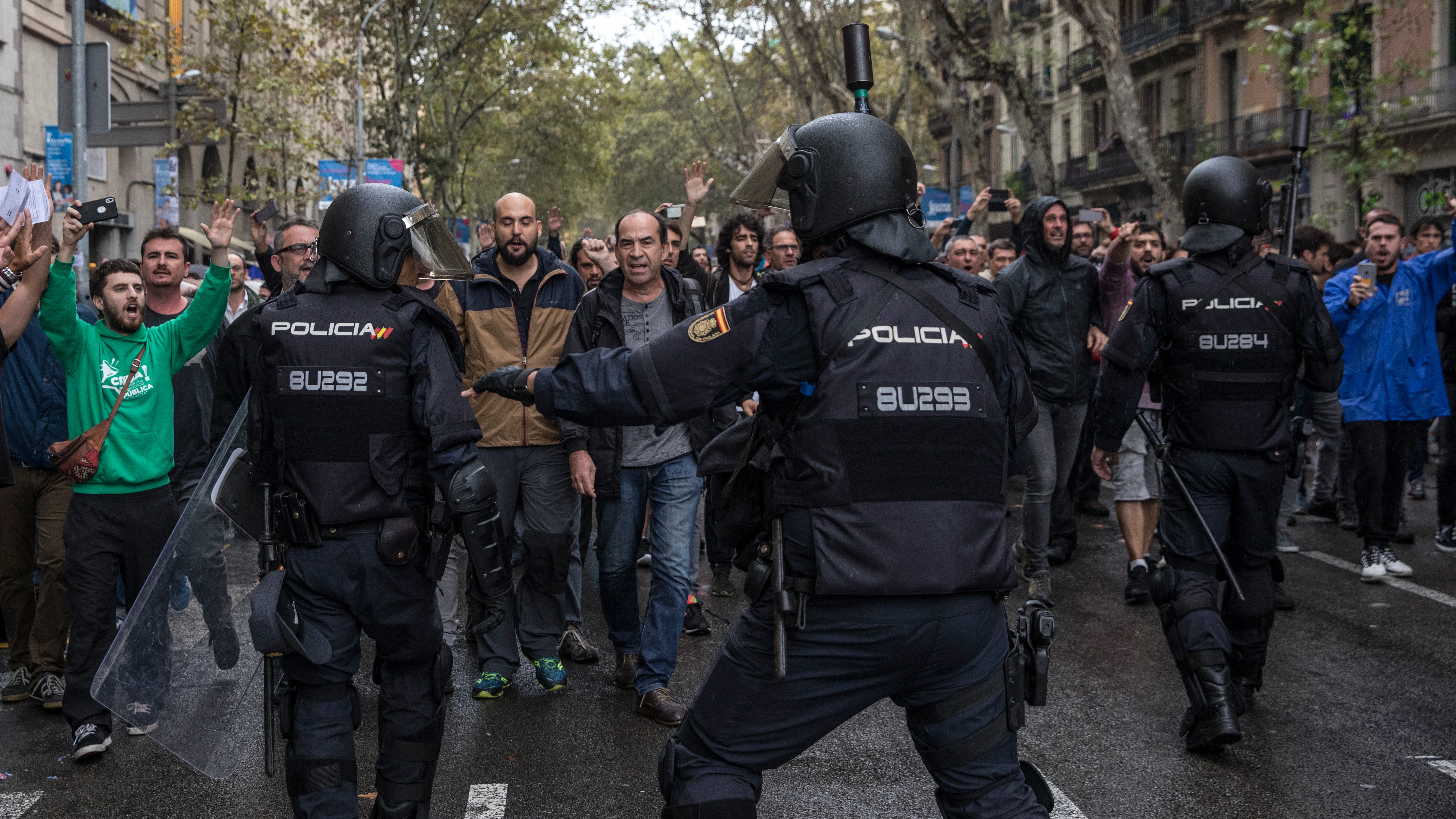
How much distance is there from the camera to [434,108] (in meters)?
41.3

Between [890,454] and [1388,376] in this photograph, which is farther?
[1388,376]

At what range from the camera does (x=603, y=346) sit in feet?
18.3

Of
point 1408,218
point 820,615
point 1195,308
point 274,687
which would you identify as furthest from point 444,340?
point 1408,218

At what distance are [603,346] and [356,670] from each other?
6.79 feet

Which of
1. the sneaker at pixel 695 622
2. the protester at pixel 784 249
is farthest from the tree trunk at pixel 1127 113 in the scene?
the sneaker at pixel 695 622

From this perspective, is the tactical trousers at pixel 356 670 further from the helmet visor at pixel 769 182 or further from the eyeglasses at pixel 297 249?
the eyeglasses at pixel 297 249

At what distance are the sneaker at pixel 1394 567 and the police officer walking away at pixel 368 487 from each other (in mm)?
5834

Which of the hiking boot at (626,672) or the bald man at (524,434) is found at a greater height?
the bald man at (524,434)

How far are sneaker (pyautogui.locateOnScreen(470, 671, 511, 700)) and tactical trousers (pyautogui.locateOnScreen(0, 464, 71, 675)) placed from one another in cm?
164

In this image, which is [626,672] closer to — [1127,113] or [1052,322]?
[1052,322]

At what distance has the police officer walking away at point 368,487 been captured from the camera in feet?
12.4

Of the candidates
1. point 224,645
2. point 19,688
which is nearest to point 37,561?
point 19,688

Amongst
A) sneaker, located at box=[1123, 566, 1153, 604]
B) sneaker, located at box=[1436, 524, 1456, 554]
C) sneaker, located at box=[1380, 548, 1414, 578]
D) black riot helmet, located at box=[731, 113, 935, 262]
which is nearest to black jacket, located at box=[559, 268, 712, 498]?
black riot helmet, located at box=[731, 113, 935, 262]

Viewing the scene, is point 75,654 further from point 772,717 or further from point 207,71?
point 207,71
